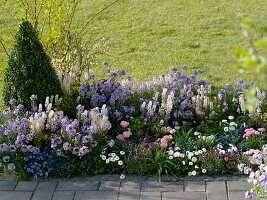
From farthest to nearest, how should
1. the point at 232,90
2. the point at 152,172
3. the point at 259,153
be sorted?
1. the point at 232,90
2. the point at 152,172
3. the point at 259,153

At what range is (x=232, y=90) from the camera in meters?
6.12

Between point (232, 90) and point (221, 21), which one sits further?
point (221, 21)

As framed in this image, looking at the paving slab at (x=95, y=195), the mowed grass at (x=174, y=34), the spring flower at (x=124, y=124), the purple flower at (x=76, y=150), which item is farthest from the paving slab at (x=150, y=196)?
the mowed grass at (x=174, y=34)

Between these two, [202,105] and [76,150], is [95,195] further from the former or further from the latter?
[202,105]

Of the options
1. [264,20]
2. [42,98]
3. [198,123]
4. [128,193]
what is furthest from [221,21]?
[128,193]

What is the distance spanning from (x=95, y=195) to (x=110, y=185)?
193 millimetres

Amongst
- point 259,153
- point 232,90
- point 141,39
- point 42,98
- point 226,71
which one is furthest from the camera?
point 141,39

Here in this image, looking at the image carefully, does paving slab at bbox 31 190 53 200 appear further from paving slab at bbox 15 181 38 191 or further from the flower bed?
the flower bed

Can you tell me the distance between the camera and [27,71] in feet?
16.6

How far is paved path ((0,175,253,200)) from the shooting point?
4117 millimetres

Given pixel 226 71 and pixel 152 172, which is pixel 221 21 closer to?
pixel 226 71

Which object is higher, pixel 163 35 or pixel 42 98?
pixel 42 98

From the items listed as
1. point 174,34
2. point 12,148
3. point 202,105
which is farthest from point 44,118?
point 174,34

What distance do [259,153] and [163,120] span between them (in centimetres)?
128
